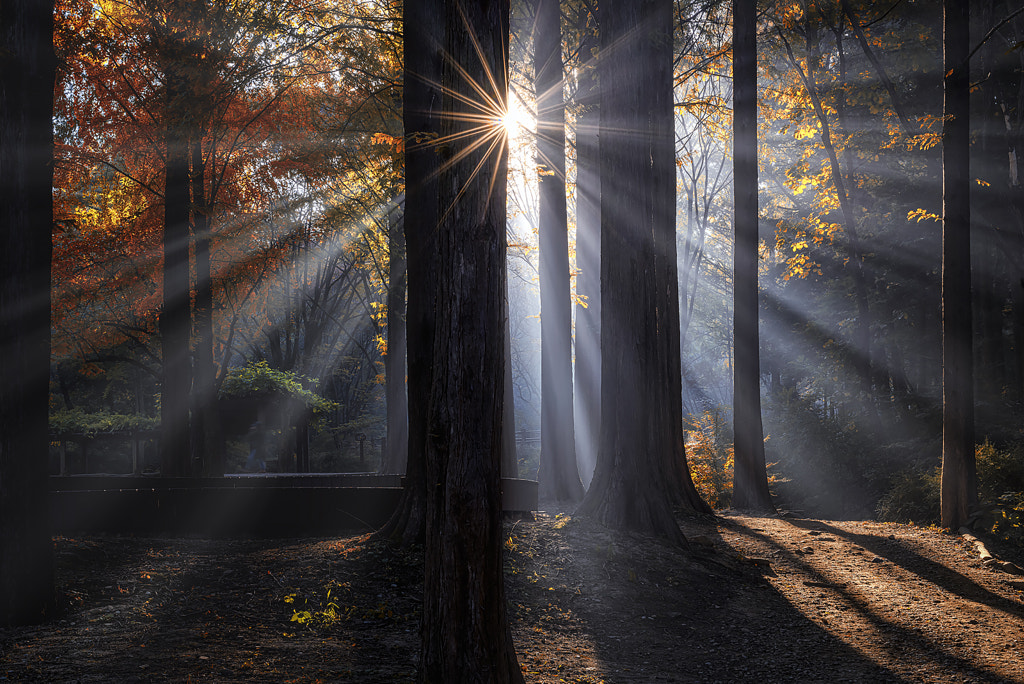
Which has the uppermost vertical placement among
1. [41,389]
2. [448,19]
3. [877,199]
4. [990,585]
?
[877,199]

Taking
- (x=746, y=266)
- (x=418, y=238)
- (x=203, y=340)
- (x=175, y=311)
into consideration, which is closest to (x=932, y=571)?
(x=746, y=266)

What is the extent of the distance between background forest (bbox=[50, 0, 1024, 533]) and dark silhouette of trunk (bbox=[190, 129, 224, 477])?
2.3 inches

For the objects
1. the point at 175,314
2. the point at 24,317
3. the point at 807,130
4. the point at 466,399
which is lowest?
the point at 466,399

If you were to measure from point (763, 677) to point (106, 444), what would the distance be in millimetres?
22268

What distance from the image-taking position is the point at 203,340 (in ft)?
47.9

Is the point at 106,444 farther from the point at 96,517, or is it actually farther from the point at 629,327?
the point at 629,327

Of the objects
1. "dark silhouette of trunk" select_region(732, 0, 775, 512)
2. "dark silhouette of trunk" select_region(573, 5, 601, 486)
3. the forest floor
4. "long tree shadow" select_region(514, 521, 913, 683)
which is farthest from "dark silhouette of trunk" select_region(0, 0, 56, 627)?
"dark silhouette of trunk" select_region(732, 0, 775, 512)

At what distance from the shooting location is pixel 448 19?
3.73 metres

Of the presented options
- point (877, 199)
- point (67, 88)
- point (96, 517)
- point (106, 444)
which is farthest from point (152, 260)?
point (877, 199)

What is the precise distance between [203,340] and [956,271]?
13.5 meters

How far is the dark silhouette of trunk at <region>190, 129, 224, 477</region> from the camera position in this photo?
45.3ft

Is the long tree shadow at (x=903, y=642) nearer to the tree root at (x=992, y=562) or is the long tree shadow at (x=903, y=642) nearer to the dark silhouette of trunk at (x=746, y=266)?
the tree root at (x=992, y=562)

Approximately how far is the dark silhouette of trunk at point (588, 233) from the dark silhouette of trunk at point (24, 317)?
8664mm

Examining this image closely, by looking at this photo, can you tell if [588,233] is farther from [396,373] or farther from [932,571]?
[932,571]
